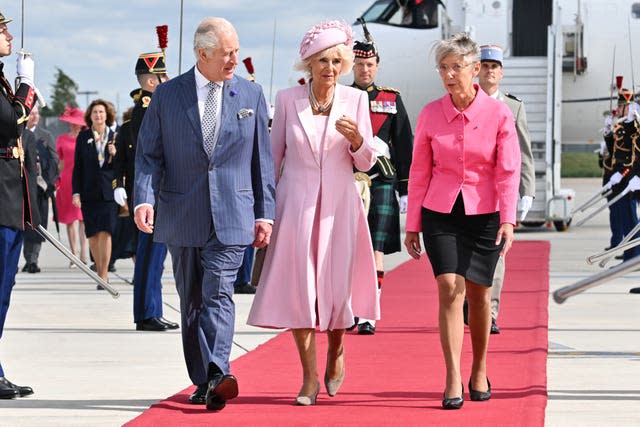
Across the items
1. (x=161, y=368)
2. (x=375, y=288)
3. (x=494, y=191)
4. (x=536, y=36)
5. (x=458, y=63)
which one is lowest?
(x=161, y=368)

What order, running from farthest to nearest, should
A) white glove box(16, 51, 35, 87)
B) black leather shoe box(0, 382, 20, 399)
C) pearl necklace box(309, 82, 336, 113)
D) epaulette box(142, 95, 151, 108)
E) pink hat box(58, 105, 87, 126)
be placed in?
pink hat box(58, 105, 87, 126), epaulette box(142, 95, 151, 108), white glove box(16, 51, 35, 87), black leather shoe box(0, 382, 20, 399), pearl necklace box(309, 82, 336, 113)

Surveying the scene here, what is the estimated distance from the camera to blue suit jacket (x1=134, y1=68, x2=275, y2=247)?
6.63 meters

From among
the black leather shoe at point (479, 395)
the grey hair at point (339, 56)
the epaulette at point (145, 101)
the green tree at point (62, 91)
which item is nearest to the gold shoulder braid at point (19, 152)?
the grey hair at point (339, 56)

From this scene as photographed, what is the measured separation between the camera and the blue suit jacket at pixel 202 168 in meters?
6.63

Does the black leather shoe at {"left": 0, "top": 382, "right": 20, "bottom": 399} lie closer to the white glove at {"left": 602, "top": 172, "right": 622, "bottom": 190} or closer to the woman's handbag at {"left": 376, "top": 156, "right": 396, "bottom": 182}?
the woman's handbag at {"left": 376, "top": 156, "right": 396, "bottom": 182}

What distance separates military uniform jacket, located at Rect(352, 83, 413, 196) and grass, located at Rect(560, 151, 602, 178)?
45.8 m

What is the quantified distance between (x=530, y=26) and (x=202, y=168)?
712 inches

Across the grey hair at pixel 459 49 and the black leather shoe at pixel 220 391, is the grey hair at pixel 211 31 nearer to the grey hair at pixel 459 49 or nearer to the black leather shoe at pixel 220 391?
the grey hair at pixel 459 49

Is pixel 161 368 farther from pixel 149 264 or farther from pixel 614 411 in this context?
pixel 614 411

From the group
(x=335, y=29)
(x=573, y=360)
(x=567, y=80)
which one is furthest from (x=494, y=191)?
(x=567, y=80)

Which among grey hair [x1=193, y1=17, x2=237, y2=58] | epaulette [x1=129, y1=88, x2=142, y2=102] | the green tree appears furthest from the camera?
the green tree

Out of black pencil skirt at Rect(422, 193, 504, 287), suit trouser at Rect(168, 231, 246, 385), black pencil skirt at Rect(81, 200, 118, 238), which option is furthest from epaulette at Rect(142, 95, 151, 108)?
black pencil skirt at Rect(81, 200, 118, 238)

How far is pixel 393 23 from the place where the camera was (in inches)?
965

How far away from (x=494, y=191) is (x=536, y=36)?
17732 mm
